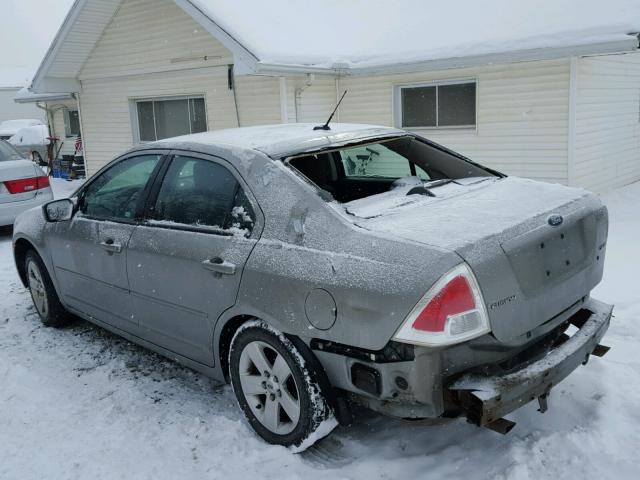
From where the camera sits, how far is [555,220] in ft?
9.60

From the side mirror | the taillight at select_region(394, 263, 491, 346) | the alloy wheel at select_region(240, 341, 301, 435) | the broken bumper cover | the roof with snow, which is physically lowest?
the alloy wheel at select_region(240, 341, 301, 435)

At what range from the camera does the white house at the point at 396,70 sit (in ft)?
31.4

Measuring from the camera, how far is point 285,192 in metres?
3.14

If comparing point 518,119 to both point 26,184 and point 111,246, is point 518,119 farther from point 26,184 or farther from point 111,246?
point 111,246

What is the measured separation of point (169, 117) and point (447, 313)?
12.3 metres

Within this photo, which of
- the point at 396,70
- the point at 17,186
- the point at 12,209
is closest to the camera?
the point at 12,209

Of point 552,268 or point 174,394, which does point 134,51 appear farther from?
point 552,268

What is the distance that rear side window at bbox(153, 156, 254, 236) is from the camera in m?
3.36

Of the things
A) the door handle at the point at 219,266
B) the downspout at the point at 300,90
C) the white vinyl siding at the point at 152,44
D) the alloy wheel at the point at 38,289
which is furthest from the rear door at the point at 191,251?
the white vinyl siding at the point at 152,44

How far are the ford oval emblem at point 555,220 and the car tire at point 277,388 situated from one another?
1320 mm

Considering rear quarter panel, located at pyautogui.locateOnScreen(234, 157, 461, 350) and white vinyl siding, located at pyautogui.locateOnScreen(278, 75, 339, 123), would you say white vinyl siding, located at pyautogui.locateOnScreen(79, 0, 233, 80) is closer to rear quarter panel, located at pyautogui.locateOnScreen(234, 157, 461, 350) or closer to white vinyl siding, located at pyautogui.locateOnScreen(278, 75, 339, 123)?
white vinyl siding, located at pyautogui.locateOnScreen(278, 75, 339, 123)

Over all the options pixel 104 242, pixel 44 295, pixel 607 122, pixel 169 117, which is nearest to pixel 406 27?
pixel 607 122

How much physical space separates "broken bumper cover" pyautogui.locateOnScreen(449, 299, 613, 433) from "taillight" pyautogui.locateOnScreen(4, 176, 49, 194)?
8.23 m

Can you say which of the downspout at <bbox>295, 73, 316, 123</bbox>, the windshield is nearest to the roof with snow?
the downspout at <bbox>295, 73, 316, 123</bbox>
